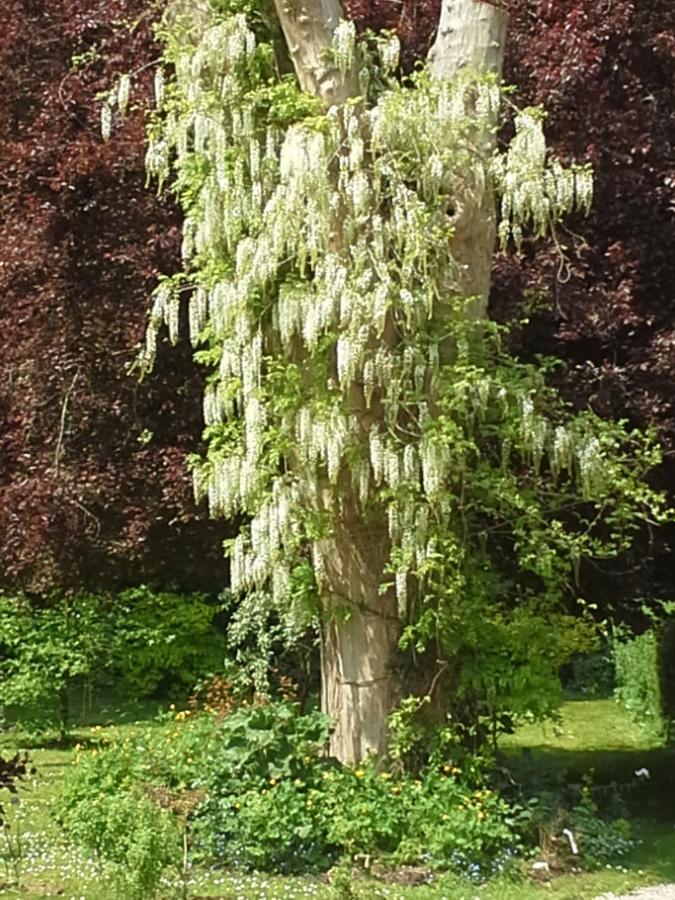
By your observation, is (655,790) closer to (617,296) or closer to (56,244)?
(617,296)

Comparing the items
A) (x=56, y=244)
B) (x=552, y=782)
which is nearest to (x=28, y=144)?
(x=56, y=244)

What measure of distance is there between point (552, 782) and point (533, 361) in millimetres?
2722

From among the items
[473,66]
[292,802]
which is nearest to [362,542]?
[292,802]

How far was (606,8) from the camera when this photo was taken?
883cm

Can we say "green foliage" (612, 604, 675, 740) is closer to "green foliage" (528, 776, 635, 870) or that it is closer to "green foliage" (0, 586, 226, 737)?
"green foliage" (528, 776, 635, 870)

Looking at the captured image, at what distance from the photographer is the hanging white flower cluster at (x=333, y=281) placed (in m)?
7.24

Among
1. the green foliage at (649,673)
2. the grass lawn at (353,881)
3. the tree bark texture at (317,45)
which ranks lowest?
the grass lawn at (353,881)

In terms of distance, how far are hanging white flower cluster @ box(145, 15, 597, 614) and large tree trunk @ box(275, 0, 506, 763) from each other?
0.70 ft

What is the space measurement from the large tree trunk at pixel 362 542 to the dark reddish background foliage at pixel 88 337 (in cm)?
122

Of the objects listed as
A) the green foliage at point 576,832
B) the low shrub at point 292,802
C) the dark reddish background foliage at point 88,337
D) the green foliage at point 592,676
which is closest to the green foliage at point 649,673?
the green foliage at point 592,676

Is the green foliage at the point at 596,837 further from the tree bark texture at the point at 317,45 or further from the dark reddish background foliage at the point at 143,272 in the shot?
the tree bark texture at the point at 317,45

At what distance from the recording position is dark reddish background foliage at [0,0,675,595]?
862cm

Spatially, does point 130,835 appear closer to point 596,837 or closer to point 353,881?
point 353,881

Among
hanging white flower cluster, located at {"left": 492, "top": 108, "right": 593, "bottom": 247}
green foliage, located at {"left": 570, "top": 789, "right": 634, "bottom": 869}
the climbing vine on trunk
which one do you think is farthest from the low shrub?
hanging white flower cluster, located at {"left": 492, "top": 108, "right": 593, "bottom": 247}
